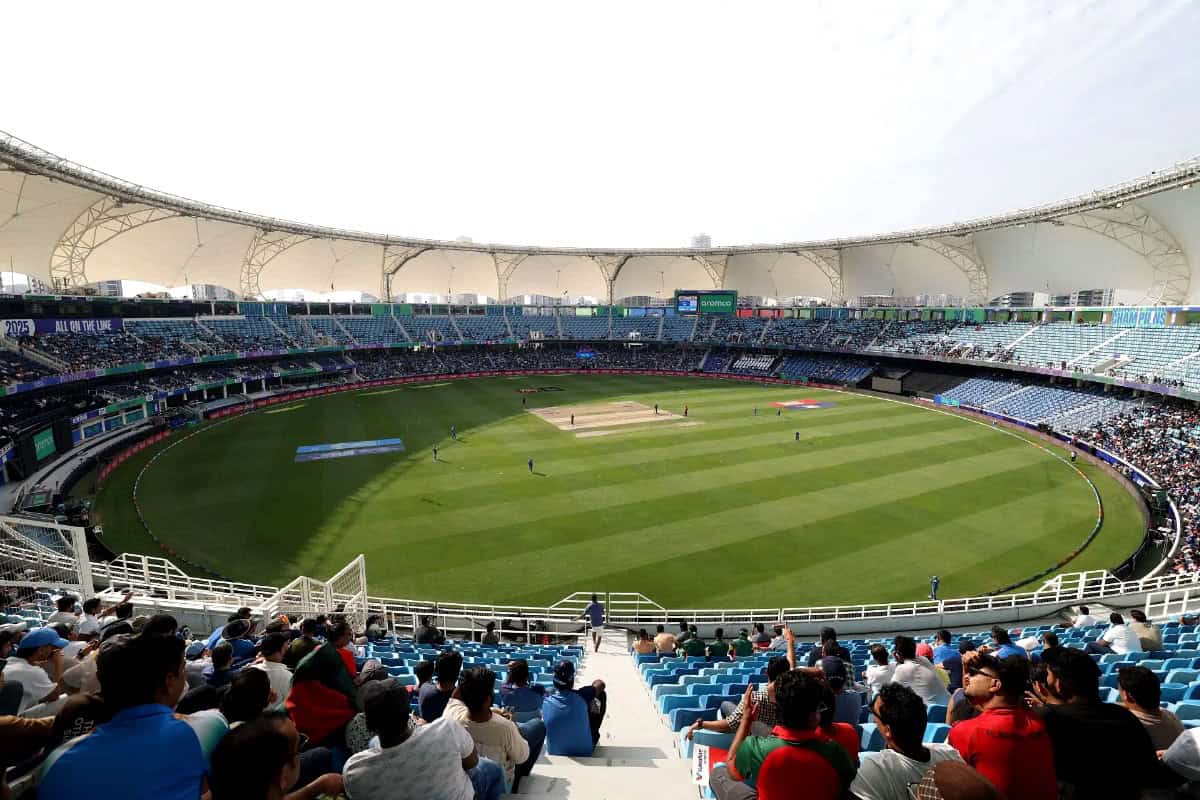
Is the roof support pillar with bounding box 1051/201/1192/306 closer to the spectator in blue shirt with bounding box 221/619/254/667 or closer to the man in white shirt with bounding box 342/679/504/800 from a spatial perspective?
the man in white shirt with bounding box 342/679/504/800

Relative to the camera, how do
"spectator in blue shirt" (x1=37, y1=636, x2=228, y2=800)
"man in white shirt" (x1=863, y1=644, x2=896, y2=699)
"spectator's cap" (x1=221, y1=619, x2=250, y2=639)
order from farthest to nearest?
"spectator's cap" (x1=221, y1=619, x2=250, y2=639) → "man in white shirt" (x1=863, y1=644, x2=896, y2=699) → "spectator in blue shirt" (x1=37, y1=636, x2=228, y2=800)

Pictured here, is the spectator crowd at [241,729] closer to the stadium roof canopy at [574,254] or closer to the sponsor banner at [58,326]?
the stadium roof canopy at [574,254]

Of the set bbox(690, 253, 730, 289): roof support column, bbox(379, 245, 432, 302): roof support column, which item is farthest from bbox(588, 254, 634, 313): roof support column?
bbox(379, 245, 432, 302): roof support column

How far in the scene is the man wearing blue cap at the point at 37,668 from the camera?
5242 mm

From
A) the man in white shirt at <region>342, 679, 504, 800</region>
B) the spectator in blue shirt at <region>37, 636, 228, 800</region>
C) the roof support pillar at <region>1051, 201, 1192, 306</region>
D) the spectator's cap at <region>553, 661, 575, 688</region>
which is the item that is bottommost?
the spectator's cap at <region>553, 661, 575, 688</region>

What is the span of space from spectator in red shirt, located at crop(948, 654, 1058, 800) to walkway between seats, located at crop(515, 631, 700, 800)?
2654 mm

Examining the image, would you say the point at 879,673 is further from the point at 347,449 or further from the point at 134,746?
the point at 347,449

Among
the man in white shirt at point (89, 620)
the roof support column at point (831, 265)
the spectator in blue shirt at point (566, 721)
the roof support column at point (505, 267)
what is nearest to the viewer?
the spectator in blue shirt at point (566, 721)

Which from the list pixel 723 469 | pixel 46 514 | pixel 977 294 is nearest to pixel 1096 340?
pixel 977 294

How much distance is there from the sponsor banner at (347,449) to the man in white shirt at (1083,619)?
102 feet

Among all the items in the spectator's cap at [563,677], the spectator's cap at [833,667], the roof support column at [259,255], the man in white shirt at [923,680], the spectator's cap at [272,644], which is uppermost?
the roof support column at [259,255]

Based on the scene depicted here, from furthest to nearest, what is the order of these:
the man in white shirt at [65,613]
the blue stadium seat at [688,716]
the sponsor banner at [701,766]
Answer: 1. the man in white shirt at [65,613]
2. the blue stadium seat at [688,716]
3. the sponsor banner at [701,766]

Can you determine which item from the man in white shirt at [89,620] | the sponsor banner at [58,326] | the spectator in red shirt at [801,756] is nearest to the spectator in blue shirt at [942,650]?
Answer: the spectator in red shirt at [801,756]

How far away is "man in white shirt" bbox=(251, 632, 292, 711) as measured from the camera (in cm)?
544
